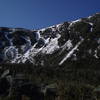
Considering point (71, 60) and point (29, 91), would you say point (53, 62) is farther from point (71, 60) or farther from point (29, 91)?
point (29, 91)

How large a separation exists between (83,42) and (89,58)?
2249 cm

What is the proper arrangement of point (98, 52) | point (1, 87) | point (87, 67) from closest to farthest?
point (1, 87)
point (87, 67)
point (98, 52)

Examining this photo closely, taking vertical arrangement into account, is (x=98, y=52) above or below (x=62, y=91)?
above

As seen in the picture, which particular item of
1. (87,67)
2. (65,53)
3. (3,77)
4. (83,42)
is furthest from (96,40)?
(3,77)

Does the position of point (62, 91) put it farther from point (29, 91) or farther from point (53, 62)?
point (53, 62)

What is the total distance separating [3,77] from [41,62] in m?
159

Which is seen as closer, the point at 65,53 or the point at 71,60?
the point at 71,60

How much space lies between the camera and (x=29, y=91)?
1101 inches

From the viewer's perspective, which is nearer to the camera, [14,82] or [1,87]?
[14,82]

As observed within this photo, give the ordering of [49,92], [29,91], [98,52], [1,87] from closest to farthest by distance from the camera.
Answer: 1. [49,92]
2. [29,91]
3. [1,87]
4. [98,52]

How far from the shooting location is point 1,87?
32.3 meters

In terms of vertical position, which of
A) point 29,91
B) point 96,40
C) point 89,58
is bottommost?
point 29,91

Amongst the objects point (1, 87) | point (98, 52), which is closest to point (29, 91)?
point (1, 87)

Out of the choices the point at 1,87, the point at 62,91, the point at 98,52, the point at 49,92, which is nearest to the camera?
the point at 62,91
